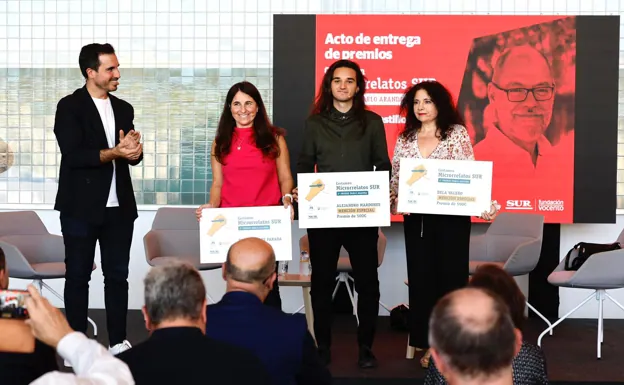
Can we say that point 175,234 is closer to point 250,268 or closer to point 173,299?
point 250,268


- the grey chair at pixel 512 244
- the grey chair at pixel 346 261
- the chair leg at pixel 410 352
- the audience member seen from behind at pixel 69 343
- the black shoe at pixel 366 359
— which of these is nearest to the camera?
the audience member seen from behind at pixel 69 343

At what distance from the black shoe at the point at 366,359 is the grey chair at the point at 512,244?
1.46 m

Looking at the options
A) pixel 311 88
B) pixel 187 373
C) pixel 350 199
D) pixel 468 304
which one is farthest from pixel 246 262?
pixel 311 88

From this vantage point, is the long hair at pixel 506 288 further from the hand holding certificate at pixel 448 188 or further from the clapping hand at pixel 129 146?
the clapping hand at pixel 129 146

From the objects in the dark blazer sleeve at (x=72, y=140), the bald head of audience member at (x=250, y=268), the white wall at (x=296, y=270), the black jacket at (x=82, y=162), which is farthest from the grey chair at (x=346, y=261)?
the bald head of audience member at (x=250, y=268)

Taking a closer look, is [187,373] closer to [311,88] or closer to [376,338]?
[376,338]

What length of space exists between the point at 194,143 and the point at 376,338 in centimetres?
236

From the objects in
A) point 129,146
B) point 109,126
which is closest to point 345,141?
point 129,146

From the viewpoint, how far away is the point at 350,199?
4855 mm

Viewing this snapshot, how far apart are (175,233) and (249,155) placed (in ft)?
7.26

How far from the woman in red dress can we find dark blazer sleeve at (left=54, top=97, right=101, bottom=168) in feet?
2.22

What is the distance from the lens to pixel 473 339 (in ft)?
5.67

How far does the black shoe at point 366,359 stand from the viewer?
507 cm

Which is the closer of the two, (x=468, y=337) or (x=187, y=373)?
(x=468, y=337)
